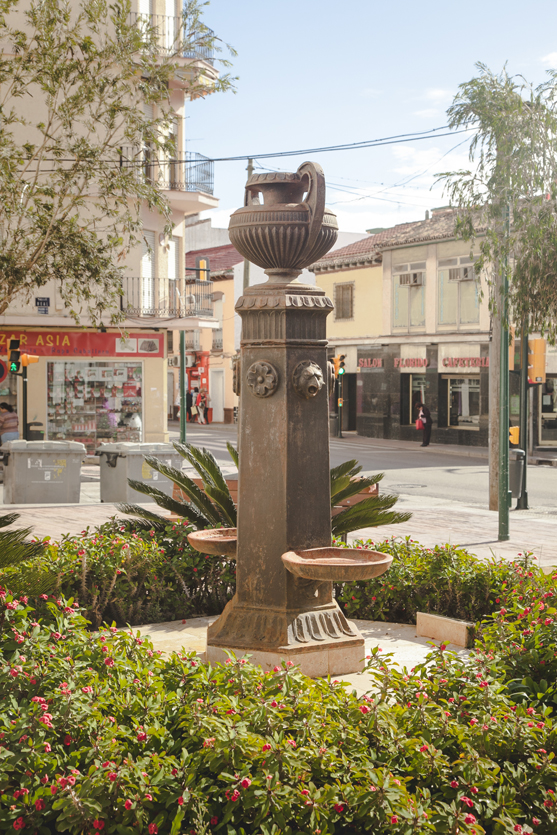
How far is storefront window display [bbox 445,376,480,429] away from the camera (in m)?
30.4

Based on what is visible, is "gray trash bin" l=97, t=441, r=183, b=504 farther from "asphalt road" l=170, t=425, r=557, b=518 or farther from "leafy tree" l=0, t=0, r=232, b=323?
"asphalt road" l=170, t=425, r=557, b=518

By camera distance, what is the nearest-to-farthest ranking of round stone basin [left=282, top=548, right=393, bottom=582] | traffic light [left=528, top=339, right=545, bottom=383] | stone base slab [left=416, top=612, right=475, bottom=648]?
round stone basin [left=282, top=548, right=393, bottom=582] → stone base slab [left=416, top=612, right=475, bottom=648] → traffic light [left=528, top=339, right=545, bottom=383]

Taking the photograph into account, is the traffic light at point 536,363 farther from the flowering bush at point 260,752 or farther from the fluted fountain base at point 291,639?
the flowering bush at point 260,752

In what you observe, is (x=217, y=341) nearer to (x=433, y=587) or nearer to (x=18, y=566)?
(x=433, y=587)

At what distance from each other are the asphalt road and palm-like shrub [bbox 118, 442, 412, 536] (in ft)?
29.3

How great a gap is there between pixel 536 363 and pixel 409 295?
1709cm

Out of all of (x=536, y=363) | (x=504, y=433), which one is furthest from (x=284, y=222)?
(x=536, y=363)

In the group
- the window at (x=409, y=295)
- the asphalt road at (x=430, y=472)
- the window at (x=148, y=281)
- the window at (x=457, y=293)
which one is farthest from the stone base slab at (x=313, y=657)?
the window at (x=409, y=295)

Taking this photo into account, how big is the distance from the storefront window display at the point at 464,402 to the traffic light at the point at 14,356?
671 inches

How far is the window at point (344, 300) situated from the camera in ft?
121

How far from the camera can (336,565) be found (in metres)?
4.56

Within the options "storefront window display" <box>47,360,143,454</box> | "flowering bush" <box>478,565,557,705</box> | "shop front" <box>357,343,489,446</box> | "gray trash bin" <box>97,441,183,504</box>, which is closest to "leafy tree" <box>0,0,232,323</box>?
"gray trash bin" <box>97,441,183,504</box>

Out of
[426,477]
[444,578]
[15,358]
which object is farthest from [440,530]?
[15,358]

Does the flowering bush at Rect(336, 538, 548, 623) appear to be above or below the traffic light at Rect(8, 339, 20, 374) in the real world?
below
